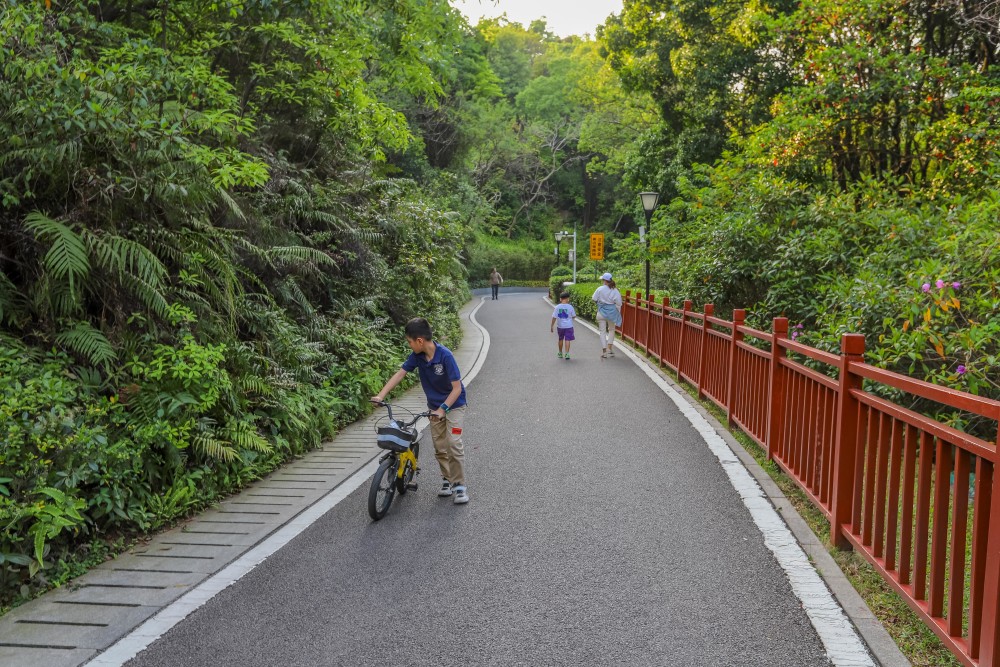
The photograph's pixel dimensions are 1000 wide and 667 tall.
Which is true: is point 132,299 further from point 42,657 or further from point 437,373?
point 42,657

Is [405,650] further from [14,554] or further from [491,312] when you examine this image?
[491,312]

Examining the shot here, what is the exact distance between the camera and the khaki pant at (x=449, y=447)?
6230mm

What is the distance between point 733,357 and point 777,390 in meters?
1.92

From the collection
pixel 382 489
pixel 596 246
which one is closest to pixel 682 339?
pixel 382 489

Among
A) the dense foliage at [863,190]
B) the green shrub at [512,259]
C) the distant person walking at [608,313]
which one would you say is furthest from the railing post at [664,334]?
the green shrub at [512,259]

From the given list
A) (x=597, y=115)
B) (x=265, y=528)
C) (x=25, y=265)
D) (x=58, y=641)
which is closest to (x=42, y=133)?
(x=25, y=265)

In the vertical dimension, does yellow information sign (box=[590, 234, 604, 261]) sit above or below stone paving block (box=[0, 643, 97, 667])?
above

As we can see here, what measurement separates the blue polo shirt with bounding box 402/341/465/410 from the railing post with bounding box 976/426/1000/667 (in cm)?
394

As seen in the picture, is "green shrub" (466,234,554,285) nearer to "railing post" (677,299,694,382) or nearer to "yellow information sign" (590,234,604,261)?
"yellow information sign" (590,234,604,261)

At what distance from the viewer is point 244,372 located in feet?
24.5

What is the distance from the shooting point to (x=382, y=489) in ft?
19.0

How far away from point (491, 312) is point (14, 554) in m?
29.5

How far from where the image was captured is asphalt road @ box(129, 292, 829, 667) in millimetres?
3627

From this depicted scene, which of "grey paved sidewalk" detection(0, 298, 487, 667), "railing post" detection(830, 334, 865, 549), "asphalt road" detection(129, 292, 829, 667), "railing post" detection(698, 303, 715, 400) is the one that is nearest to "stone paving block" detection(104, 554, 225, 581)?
"grey paved sidewalk" detection(0, 298, 487, 667)
